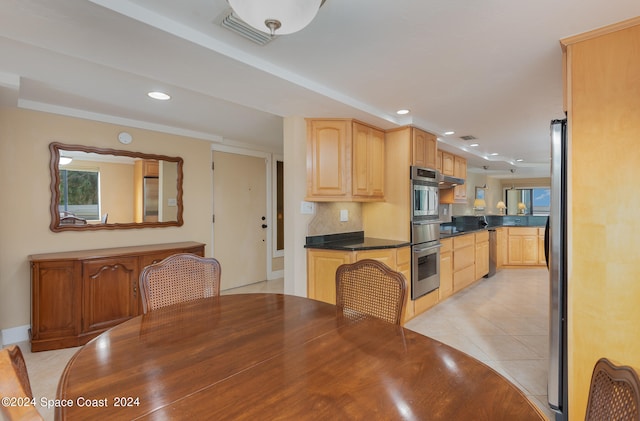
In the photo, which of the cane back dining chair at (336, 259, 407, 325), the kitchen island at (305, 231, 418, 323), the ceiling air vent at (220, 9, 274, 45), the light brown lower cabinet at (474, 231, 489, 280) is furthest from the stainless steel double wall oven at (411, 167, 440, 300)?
the ceiling air vent at (220, 9, 274, 45)

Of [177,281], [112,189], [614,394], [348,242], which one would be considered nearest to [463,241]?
[348,242]

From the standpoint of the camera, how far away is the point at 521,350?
2631mm

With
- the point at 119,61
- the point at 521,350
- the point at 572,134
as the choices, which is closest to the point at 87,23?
the point at 119,61

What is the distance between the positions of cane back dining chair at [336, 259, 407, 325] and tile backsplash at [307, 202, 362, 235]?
4.89 feet

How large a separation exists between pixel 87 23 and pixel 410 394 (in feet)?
6.56

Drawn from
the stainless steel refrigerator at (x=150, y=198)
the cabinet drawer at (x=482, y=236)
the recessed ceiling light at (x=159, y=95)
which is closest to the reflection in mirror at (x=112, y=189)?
the stainless steel refrigerator at (x=150, y=198)

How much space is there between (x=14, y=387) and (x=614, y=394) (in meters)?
1.17

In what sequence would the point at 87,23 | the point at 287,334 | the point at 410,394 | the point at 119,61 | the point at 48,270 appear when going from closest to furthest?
the point at 410,394 < the point at 287,334 < the point at 87,23 < the point at 119,61 < the point at 48,270

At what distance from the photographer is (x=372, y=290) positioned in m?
1.51

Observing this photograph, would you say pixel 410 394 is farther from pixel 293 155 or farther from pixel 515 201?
pixel 515 201

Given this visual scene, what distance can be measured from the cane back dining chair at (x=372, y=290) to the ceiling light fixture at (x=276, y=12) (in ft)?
3.57

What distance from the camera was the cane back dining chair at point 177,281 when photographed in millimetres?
1596

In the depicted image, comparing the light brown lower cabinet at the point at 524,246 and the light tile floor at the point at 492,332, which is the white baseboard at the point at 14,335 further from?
the light brown lower cabinet at the point at 524,246

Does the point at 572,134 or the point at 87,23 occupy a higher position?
the point at 87,23
